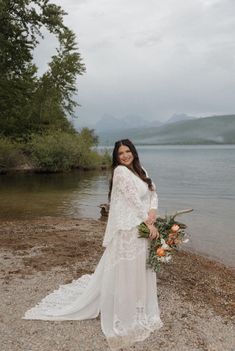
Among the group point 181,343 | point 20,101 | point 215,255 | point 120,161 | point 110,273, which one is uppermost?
point 20,101

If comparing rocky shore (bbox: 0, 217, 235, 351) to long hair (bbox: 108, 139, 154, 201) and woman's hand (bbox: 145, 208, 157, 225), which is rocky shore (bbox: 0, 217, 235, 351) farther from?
long hair (bbox: 108, 139, 154, 201)

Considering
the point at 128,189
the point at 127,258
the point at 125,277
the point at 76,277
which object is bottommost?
the point at 76,277

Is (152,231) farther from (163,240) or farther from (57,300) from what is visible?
(57,300)

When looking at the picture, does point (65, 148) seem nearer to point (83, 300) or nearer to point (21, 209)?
point (21, 209)

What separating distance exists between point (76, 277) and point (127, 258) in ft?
8.87

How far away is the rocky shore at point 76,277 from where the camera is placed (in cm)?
553

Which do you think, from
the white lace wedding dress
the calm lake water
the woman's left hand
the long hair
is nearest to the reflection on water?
the calm lake water

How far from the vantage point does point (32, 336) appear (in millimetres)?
5602

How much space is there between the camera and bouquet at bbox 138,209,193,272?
595 cm

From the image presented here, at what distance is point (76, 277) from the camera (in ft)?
27.1

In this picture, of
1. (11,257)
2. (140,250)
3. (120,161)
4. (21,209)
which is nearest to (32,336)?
(140,250)

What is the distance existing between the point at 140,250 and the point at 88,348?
1.48m

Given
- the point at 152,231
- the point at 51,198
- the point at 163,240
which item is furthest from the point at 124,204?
the point at 51,198

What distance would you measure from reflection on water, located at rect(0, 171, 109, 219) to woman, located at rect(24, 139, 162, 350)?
1235 cm
